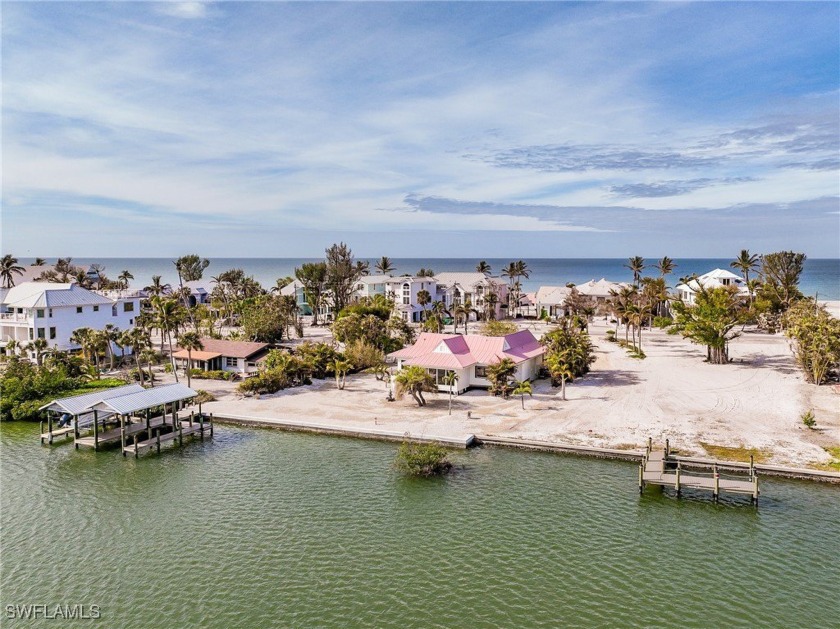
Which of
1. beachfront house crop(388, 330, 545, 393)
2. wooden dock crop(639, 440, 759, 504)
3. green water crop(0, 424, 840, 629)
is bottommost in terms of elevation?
green water crop(0, 424, 840, 629)

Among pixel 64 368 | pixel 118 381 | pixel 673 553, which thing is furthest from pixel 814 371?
pixel 64 368

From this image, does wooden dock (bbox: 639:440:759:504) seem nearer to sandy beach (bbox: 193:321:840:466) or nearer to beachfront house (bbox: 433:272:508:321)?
sandy beach (bbox: 193:321:840:466)

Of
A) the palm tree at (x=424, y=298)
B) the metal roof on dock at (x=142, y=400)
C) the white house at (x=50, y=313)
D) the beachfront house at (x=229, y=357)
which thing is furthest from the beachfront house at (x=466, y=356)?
the palm tree at (x=424, y=298)

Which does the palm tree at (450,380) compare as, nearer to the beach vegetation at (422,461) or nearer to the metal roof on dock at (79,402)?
the beach vegetation at (422,461)

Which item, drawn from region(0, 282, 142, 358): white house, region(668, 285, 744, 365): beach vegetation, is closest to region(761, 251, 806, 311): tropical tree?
region(668, 285, 744, 365): beach vegetation

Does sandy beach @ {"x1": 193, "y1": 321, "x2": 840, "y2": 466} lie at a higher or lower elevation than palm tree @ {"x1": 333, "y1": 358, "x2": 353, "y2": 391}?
lower

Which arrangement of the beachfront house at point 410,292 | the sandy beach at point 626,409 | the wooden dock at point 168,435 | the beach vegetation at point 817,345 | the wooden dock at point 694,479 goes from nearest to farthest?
the wooden dock at point 694,479
the wooden dock at point 168,435
the sandy beach at point 626,409
the beach vegetation at point 817,345
the beachfront house at point 410,292

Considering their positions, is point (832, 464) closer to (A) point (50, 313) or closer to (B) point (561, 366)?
(B) point (561, 366)
